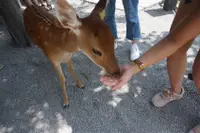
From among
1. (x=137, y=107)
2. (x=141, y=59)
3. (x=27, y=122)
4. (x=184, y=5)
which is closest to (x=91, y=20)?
(x=141, y=59)

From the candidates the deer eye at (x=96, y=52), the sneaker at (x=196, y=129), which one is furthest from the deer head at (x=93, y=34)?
the sneaker at (x=196, y=129)

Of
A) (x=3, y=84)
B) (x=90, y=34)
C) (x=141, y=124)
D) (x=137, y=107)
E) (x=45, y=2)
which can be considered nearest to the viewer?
(x=90, y=34)

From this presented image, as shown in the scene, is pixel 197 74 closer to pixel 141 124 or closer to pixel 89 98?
pixel 141 124

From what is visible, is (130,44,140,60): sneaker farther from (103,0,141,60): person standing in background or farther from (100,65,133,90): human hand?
(100,65,133,90): human hand

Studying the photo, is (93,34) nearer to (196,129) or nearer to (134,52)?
(196,129)

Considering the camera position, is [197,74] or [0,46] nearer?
[197,74]

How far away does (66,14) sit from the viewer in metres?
1.62

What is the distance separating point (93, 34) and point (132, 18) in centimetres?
159

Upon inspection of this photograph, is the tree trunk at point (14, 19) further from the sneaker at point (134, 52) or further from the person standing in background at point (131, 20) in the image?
the sneaker at point (134, 52)

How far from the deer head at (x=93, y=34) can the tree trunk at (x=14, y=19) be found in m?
1.98

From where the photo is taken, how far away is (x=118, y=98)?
108 inches

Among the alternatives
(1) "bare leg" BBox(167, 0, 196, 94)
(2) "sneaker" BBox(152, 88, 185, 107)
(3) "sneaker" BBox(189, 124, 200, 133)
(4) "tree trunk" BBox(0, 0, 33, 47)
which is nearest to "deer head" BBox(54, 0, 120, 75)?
(1) "bare leg" BBox(167, 0, 196, 94)

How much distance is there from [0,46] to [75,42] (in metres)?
2.43

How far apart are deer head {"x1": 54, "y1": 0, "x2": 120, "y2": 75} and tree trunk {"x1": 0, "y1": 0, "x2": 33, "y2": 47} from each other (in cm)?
198
